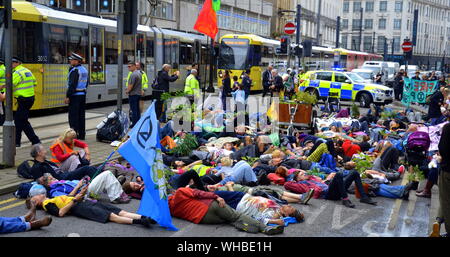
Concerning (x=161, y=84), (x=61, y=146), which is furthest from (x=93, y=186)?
(x=161, y=84)

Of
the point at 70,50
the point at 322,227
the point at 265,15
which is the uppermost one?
the point at 265,15

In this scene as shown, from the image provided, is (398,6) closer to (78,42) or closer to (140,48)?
(140,48)

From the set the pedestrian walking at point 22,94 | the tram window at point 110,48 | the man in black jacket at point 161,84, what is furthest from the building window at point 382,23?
the pedestrian walking at point 22,94

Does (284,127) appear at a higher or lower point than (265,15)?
lower

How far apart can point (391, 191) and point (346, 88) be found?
1768cm

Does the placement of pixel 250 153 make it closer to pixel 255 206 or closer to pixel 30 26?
pixel 255 206

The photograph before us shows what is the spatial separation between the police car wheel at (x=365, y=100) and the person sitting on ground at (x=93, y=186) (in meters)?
19.7

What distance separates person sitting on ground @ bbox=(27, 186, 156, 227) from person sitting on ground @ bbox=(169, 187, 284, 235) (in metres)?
0.56

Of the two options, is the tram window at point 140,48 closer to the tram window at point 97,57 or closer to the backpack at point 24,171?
the tram window at point 97,57

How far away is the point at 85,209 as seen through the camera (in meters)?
7.50
